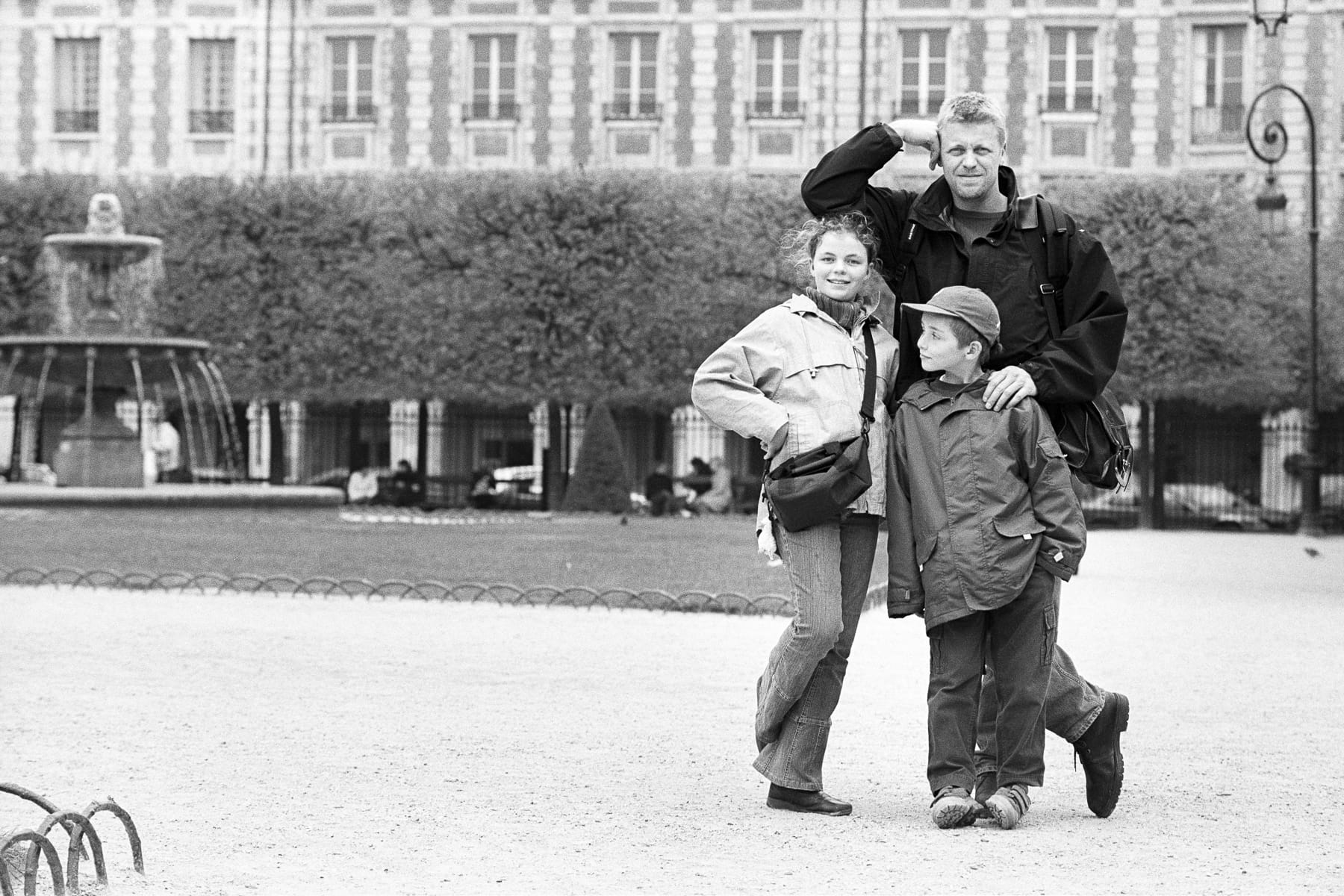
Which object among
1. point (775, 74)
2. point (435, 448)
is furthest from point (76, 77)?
point (775, 74)

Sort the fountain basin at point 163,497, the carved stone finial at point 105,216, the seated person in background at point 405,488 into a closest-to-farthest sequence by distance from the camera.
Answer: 1. the fountain basin at point 163,497
2. the carved stone finial at point 105,216
3. the seated person in background at point 405,488

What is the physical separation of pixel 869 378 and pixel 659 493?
824 inches

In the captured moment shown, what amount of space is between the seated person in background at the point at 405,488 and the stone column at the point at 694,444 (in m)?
6.25

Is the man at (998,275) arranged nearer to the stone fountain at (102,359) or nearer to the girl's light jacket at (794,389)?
the girl's light jacket at (794,389)

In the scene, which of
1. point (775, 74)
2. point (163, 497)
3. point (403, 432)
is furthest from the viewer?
point (775, 74)

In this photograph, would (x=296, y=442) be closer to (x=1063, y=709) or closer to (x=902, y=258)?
(x=902, y=258)

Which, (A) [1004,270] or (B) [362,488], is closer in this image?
(A) [1004,270]

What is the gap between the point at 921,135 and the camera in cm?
509

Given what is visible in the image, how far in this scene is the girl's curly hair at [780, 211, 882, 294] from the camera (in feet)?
16.9

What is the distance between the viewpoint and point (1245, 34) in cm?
3575

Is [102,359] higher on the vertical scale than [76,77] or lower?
lower

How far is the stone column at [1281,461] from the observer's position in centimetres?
3269

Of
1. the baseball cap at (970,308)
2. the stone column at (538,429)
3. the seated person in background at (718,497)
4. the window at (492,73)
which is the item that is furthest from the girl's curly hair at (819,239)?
the window at (492,73)

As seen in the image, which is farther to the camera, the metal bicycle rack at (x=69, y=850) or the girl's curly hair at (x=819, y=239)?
the girl's curly hair at (x=819, y=239)
